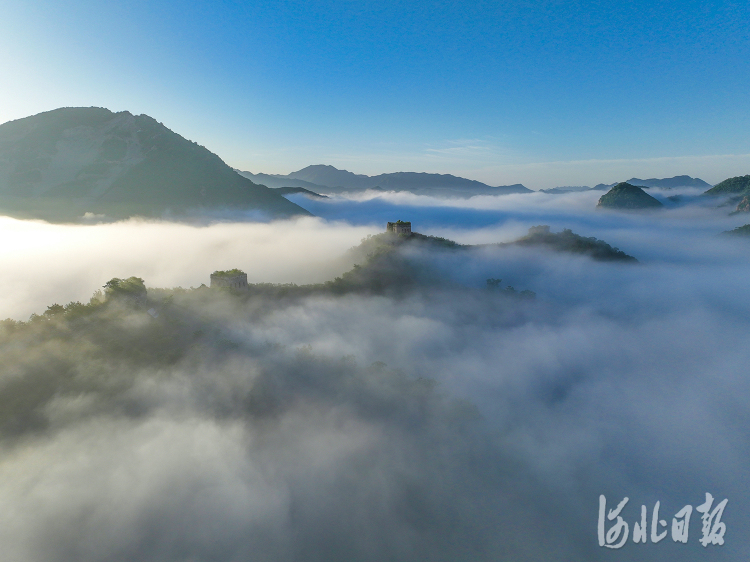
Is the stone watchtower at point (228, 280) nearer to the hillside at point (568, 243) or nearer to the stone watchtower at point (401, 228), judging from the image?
the stone watchtower at point (401, 228)

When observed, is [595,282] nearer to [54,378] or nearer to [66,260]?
[54,378]

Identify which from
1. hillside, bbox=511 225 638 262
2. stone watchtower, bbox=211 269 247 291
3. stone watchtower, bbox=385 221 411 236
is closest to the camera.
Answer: stone watchtower, bbox=211 269 247 291

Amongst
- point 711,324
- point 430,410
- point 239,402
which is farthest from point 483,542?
point 711,324

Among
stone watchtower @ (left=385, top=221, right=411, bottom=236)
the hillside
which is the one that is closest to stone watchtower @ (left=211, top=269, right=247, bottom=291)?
stone watchtower @ (left=385, top=221, right=411, bottom=236)

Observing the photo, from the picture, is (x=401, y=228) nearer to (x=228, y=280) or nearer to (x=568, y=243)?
(x=228, y=280)

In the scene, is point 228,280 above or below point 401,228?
below

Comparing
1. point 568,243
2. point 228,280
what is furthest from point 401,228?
point 568,243

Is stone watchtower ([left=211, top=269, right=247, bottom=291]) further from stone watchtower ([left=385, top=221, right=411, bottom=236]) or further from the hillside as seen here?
the hillside

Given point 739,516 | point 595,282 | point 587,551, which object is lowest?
point 739,516
